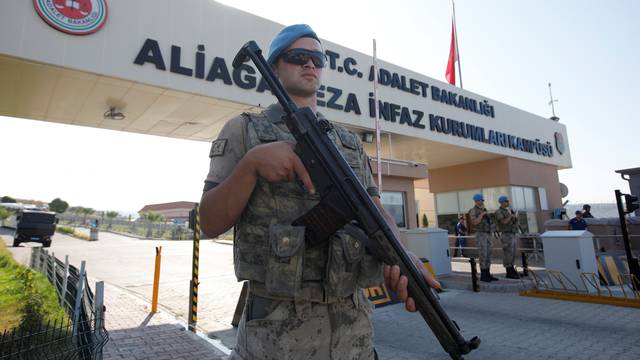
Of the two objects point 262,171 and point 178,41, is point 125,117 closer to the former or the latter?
point 178,41

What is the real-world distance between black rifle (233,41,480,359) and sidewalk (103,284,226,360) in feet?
11.0

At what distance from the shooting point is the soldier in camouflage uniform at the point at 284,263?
122 centimetres

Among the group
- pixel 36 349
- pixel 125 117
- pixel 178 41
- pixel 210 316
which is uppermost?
pixel 178 41

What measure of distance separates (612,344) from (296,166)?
4.79 metres

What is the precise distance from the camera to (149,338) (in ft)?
15.2

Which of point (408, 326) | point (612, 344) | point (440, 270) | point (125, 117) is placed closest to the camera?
point (612, 344)

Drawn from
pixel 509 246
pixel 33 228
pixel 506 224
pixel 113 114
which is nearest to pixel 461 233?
pixel 509 246

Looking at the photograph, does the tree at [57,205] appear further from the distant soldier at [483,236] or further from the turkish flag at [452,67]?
the distant soldier at [483,236]

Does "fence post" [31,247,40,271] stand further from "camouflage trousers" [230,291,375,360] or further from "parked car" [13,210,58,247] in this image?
"parked car" [13,210,58,247]

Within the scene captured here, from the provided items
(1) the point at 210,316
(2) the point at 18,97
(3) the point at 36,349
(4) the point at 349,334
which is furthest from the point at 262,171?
(2) the point at 18,97

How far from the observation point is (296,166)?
1.28 meters

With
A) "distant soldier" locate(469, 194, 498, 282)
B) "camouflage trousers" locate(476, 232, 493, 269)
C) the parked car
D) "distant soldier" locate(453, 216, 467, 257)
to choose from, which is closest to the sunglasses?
"distant soldier" locate(469, 194, 498, 282)

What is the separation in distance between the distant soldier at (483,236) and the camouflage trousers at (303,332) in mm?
7664

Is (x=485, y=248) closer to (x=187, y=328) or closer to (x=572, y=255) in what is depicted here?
(x=572, y=255)
